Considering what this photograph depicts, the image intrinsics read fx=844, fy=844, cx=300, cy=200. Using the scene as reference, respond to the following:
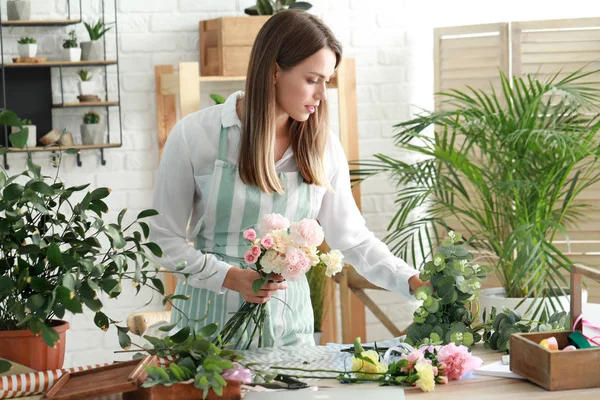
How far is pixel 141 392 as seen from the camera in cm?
152

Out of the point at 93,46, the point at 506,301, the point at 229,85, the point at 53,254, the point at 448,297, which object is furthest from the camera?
the point at 229,85

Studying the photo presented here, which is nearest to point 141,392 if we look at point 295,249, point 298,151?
point 295,249

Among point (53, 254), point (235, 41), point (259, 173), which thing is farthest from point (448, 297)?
point (235, 41)

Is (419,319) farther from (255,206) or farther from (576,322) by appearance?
(255,206)

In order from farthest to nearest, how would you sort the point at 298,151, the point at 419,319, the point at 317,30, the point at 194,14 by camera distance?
the point at 194,14, the point at 298,151, the point at 317,30, the point at 419,319

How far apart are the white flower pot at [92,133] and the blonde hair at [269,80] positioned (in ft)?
5.82

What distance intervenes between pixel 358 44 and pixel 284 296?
213cm

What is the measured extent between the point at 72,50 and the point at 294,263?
7.77 ft

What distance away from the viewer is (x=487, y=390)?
63.8 inches

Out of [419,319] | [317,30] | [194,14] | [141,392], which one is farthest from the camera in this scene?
[194,14]

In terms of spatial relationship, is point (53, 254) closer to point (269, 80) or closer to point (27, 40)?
point (269, 80)

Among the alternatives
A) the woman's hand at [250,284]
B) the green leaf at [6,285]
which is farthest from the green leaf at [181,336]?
the green leaf at [6,285]

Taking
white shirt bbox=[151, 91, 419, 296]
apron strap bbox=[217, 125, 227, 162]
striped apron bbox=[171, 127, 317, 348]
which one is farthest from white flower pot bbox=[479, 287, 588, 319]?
apron strap bbox=[217, 125, 227, 162]

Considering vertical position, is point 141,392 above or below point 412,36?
below
